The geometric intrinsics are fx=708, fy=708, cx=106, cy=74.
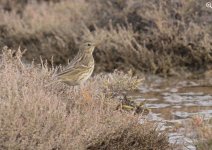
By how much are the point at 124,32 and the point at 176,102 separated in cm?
350

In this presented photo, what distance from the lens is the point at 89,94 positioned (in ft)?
30.7

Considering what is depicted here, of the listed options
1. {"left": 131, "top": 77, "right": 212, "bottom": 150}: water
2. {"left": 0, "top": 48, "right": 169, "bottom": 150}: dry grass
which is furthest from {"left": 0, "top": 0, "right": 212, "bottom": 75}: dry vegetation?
{"left": 0, "top": 48, "right": 169, "bottom": 150}: dry grass

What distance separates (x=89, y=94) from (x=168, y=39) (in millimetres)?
6080

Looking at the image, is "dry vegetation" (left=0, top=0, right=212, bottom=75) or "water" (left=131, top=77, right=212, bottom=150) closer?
"water" (left=131, top=77, right=212, bottom=150)

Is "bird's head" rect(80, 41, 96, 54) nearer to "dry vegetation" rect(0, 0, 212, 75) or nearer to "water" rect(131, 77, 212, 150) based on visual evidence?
"water" rect(131, 77, 212, 150)

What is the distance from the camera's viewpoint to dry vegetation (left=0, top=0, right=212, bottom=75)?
1484 centimetres

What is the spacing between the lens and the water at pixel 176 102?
32.4 feet

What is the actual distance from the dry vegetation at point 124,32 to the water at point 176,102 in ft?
2.20

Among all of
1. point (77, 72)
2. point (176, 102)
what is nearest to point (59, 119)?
point (77, 72)

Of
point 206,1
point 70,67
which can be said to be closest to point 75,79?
point 70,67

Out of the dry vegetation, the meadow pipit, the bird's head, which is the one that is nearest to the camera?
the meadow pipit

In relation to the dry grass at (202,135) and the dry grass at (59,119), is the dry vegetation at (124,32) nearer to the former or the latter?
the dry grass at (59,119)

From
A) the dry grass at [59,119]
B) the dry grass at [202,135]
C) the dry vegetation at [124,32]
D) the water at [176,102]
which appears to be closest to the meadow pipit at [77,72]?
the dry grass at [59,119]

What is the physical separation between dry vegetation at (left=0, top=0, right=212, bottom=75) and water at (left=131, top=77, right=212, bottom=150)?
2.20 ft
